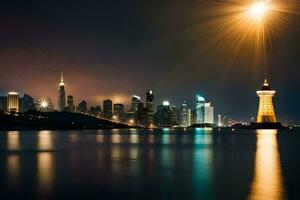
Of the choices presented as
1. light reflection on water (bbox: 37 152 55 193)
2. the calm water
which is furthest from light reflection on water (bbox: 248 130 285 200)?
light reflection on water (bbox: 37 152 55 193)

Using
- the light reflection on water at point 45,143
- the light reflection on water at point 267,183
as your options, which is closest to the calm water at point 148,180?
the light reflection on water at point 267,183

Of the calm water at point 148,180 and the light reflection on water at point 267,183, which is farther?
the calm water at point 148,180

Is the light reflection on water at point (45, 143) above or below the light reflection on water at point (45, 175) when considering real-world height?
below

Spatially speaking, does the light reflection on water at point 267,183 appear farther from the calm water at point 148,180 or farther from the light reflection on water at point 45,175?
the light reflection on water at point 45,175

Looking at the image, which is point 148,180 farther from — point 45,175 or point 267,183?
point 45,175

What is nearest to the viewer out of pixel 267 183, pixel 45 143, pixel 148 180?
pixel 267 183

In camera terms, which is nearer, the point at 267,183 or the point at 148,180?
the point at 267,183

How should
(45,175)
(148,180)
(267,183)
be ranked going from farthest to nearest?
(45,175) < (148,180) < (267,183)

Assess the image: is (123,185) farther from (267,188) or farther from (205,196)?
(267,188)

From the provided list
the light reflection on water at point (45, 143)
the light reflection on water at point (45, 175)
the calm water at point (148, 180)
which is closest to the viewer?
the calm water at point (148, 180)

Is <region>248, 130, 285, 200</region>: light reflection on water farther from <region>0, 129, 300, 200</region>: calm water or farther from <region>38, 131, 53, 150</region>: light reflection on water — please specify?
<region>38, 131, 53, 150</region>: light reflection on water

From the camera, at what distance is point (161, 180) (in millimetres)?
29156

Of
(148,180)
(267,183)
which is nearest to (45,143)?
(148,180)

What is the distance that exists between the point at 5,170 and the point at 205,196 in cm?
1800
